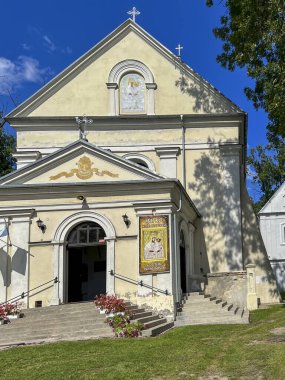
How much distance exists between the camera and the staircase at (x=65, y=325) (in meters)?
12.7

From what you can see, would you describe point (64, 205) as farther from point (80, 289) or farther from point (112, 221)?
point (80, 289)

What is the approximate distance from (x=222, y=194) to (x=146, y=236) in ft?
24.0

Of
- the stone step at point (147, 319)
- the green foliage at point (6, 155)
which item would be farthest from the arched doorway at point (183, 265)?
the green foliage at point (6, 155)

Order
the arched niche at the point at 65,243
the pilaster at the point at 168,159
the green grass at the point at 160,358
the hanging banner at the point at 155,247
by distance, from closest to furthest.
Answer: the green grass at the point at 160,358
the hanging banner at the point at 155,247
the arched niche at the point at 65,243
the pilaster at the point at 168,159

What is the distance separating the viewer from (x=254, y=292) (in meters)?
20.9

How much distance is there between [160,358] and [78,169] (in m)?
8.28

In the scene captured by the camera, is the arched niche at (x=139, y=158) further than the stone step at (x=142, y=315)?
Yes

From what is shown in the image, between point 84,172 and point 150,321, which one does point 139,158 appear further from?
point 150,321

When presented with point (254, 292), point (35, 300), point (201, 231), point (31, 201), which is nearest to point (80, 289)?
point (35, 300)

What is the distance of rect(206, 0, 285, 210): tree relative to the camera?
1555 cm

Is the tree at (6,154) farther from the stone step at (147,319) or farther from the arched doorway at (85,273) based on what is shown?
the stone step at (147,319)

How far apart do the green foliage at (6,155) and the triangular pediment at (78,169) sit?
20569 mm

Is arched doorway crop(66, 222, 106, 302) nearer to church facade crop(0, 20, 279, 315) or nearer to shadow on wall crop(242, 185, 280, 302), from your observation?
church facade crop(0, 20, 279, 315)

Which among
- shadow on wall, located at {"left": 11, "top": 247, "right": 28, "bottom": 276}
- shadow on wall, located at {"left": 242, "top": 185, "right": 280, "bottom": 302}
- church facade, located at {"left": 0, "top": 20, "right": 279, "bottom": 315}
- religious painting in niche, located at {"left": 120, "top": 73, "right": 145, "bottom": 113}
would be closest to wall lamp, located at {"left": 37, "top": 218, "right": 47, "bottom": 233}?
church facade, located at {"left": 0, "top": 20, "right": 279, "bottom": 315}
